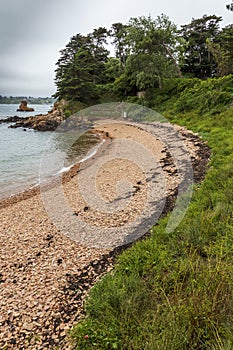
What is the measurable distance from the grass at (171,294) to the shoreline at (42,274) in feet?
1.60

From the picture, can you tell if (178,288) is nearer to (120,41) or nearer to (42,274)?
(42,274)

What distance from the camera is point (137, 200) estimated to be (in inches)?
325

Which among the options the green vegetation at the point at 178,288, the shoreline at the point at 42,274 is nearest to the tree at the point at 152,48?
the green vegetation at the point at 178,288

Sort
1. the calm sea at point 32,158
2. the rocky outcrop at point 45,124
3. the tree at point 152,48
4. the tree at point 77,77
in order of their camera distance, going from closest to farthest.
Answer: the calm sea at point 32,158
the tree at point 152,48
the rocky outcrop at point 45,124
the tree at point 77,77

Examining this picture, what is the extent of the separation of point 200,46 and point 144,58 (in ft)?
52.4

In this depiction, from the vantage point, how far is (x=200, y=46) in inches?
1548

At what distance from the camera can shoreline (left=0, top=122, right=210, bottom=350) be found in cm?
387

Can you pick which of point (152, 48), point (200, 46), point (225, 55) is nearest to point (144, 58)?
point (152, 48)

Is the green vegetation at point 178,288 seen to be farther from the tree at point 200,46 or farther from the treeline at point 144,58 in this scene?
the tree at point 200,46

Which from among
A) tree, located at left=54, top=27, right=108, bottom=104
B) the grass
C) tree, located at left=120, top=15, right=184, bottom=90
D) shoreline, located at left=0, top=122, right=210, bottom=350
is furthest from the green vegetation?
tree, located at left=54, top=27, right=108, bottom=104

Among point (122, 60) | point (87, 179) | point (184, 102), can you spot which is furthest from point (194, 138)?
point (122, 60)

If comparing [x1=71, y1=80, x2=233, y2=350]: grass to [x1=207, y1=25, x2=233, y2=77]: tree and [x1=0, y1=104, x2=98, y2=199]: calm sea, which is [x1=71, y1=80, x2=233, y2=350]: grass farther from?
[x1=207, y1=25, x2=233, y2=77]: tree

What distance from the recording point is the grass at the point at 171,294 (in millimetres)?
2912

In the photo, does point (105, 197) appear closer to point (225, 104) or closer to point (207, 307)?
point (207, 307)
